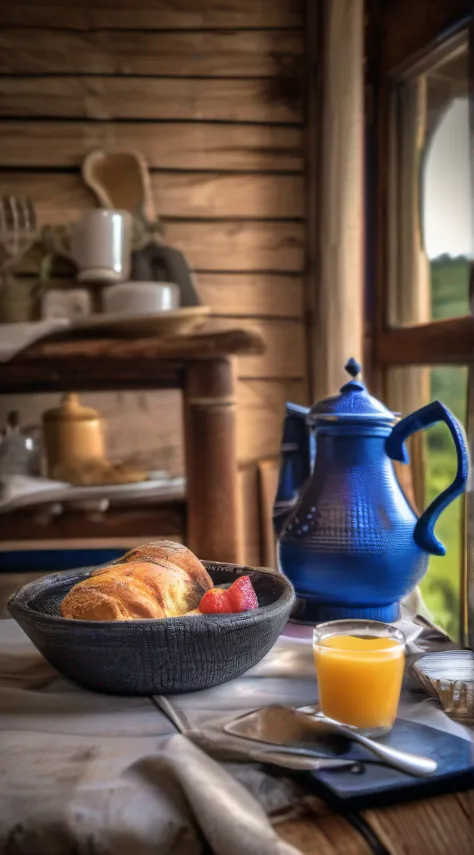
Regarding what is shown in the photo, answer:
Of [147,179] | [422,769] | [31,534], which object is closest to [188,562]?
[422,769]

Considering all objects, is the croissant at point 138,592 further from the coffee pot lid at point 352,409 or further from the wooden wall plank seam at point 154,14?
the wooden wall plank seam at point 154,14

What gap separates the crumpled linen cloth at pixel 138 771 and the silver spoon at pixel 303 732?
0.07 feet

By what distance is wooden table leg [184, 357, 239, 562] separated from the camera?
68.7 inches

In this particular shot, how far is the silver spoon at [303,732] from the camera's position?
1.66 ft

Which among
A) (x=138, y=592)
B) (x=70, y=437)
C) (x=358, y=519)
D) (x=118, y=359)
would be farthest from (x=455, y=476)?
(x=70, y=437)

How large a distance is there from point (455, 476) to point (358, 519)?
11 cm

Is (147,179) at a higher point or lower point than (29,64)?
lower

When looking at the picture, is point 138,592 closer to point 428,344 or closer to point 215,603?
point 215,603

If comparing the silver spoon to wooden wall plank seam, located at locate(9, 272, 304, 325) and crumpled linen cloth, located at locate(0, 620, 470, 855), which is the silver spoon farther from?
wooden wall plank seam, located at locate(9, 272, 304, 325)

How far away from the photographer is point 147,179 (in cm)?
233

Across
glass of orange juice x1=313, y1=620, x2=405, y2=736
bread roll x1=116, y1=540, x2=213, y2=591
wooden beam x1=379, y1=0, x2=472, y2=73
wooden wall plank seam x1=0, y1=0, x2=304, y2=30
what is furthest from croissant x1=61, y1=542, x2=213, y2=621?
wooden wall plank seam x1=0, y1=0, x2=304, y2=30

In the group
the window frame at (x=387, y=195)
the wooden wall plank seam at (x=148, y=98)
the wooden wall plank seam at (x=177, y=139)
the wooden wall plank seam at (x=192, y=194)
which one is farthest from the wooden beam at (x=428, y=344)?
the wooden wall plank seam at (x=148, y=98)

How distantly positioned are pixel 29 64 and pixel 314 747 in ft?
7.51

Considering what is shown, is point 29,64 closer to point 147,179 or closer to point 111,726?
point 147,179
